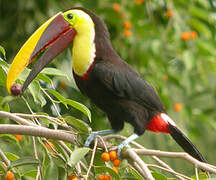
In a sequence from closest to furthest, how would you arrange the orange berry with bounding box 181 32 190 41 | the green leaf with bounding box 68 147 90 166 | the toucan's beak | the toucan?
the green leaf with bounding box 68 147 90 166
the toucan's beak
the toucan
the orange berry with bounding box 181 32 190 41

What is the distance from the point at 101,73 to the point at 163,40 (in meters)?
1.78

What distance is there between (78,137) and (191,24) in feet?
8.53

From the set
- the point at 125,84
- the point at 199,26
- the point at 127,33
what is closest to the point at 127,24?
the point at 127,33

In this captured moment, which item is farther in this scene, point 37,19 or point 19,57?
point 37,19

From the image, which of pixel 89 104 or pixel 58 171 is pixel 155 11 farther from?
pixel 58 171

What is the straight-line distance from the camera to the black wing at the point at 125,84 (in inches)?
103

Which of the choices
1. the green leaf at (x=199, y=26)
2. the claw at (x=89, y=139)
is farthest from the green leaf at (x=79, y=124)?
the green leaf at (x=199, y=26)

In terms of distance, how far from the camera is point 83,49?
102 inches

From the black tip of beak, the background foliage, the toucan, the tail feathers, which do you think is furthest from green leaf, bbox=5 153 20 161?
the background foliage

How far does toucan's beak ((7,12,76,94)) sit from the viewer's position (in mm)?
2197

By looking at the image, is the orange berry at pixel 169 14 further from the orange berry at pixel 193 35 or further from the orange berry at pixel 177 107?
the orange berry at pixel 177 107

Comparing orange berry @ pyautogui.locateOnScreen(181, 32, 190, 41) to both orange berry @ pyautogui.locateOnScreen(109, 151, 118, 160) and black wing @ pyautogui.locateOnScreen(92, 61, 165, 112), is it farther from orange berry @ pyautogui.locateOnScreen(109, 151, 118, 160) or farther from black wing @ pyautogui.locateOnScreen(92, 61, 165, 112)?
orange berry @ pyautogui.locateOnScreen(109, 151, 118, 160)

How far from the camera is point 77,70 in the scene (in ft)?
8.60

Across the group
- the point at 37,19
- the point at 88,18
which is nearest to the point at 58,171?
the point at 88,18
